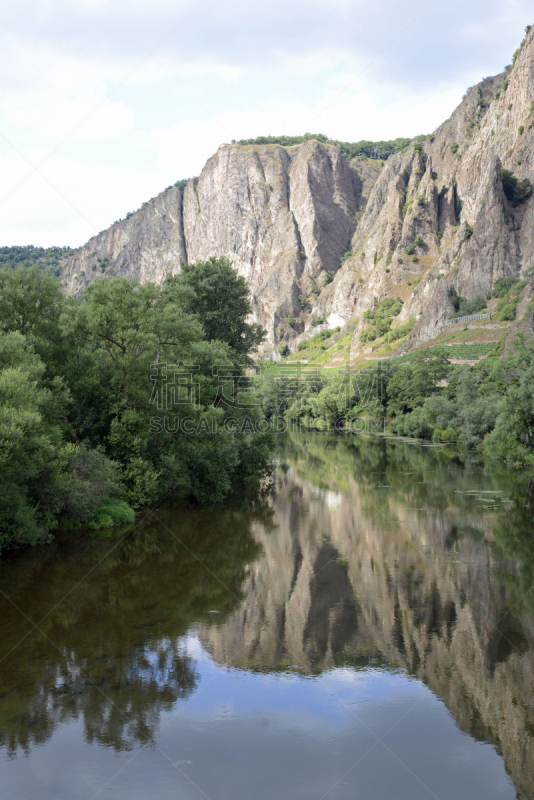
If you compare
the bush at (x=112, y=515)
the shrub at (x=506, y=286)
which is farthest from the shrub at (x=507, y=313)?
the bush at (x=112, y=515)

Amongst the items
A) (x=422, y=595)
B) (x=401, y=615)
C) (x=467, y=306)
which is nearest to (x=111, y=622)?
(x=401, y=615)

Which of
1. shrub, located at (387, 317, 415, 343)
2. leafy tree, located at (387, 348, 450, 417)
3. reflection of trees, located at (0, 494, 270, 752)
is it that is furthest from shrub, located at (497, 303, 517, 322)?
reflection of trees, located at (0, 494, 270, 752)

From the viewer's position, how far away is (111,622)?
15.3m

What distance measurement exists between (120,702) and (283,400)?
309 feet

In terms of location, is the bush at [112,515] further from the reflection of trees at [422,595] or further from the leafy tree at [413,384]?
the leafy tree at [413,384]

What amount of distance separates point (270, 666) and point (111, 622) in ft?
15.3

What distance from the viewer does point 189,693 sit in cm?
1194

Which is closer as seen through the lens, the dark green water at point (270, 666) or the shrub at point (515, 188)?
the dark green water at point (270, 666)

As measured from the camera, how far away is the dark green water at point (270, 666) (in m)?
9.54

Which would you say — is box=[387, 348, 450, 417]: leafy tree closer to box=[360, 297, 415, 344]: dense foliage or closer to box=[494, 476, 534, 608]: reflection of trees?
box=[494, 476, 534, 608]: reflection of trees

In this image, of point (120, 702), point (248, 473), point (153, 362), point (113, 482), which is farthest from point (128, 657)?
point (248, 473)

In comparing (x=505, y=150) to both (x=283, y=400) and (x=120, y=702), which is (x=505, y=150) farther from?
(x=120, y=702)

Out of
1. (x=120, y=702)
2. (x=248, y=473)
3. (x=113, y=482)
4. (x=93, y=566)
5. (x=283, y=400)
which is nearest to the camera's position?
(x=120, y=702)

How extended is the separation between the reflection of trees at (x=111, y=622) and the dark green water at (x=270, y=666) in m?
0.06
